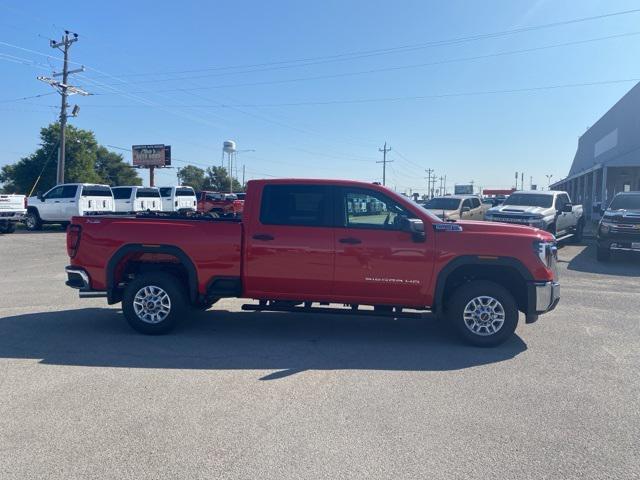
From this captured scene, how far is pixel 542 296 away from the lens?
5902 mm

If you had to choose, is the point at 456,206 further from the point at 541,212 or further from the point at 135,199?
the point at 135,199

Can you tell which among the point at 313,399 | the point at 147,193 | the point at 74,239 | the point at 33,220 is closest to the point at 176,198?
the point at 147,193

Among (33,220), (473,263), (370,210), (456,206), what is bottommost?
(33,220)

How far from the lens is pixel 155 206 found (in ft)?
87.4

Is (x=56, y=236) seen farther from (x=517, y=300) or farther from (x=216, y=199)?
(x=517, y=300)

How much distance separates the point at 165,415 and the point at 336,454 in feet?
4.98

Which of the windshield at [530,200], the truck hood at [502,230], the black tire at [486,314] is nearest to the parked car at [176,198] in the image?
the windshield at [530,200]

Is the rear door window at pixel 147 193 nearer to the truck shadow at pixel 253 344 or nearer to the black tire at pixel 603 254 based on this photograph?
the truck shadow at pixel 253 344

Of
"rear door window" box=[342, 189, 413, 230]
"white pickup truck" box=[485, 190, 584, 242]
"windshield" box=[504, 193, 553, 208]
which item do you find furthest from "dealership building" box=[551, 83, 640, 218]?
"rear door window" box=[342, 189, 413, 230]

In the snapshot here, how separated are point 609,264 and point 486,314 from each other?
9859 mm

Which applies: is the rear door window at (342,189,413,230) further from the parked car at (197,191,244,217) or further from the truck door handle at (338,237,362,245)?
the parked car at (197,191,244,217)

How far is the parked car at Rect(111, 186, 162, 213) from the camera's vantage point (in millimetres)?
25547

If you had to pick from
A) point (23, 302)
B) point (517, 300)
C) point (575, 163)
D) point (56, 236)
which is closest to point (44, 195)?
point (56, 236)

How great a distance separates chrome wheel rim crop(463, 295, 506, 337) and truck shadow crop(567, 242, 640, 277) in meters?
7.79
